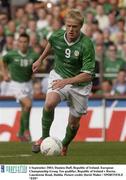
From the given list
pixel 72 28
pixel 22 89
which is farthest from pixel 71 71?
pixel 22 89

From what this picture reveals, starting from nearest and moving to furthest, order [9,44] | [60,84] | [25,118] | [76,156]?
[60,84] < [76,156] < [25,118] < [9,44]

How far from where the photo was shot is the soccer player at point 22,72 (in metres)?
20.1

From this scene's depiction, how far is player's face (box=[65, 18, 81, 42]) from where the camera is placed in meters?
13.5

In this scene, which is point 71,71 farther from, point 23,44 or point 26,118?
point 23,44

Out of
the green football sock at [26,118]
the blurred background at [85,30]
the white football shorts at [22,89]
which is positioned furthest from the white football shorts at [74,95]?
the blurred background at [85,30]

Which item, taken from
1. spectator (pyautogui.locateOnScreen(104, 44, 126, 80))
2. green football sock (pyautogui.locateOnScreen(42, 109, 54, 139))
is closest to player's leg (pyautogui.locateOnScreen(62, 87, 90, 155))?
green football sock (pyautogui.locateOnScreen(42, 109, 54, 139))

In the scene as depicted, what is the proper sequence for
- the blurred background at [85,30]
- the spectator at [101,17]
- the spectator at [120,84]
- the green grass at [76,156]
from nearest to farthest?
the green grass at [76,156]
the spectator at [120,84]
the blurred background at [85,30]
the spectator at [101,17]

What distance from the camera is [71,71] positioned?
14.1 metres

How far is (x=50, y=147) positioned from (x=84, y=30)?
9.62m

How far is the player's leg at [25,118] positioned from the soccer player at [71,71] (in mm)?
5472

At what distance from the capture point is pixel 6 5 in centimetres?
2667

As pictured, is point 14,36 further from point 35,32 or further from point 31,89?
point 31,89

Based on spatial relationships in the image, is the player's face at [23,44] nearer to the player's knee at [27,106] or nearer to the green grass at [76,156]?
the player's knee at [27,106]

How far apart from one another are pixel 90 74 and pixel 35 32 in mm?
10577
